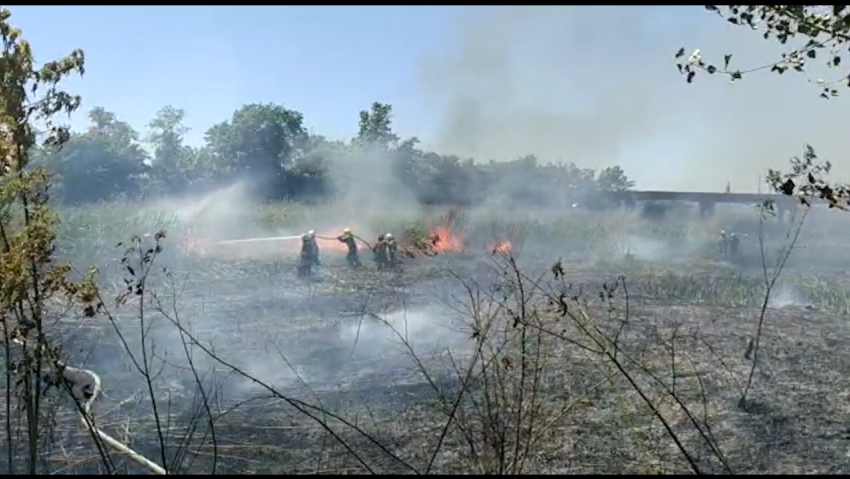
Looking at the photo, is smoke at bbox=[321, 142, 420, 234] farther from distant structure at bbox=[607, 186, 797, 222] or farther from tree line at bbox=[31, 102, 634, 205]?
distant structure at bbox=[607, 186, 797, 222]

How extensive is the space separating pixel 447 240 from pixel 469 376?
2156 cm

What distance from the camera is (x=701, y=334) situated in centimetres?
1098

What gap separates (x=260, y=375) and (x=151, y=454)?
A: 2.78 meters

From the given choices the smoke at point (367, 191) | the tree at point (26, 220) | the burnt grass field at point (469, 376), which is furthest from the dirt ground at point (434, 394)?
the smoke at point (367, 191)

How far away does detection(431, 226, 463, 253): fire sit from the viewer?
2346cm

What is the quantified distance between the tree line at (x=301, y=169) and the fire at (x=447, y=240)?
17.7 feet

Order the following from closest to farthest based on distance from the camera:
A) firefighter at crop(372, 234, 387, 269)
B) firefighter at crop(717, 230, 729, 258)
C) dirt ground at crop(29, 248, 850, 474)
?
dirt ground at crop(29, 248, 850, 474) < firefighter at crop(372, 234, 387, 269) < firefighter at crop(717, 230, 729, 258)

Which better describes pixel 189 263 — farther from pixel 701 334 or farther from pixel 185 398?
pixel 701 334

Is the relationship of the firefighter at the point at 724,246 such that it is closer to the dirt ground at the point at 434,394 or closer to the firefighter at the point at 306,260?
the dirt ground at the point at 434,394

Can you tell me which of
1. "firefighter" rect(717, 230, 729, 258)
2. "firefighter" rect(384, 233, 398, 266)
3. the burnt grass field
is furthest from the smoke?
"firefighter" rect(717, 230, 729, 258)

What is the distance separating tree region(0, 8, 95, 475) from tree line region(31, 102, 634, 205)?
86.8 feet

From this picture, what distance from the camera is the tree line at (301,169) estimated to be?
31875 mm

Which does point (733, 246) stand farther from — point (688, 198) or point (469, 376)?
point (469, 376)

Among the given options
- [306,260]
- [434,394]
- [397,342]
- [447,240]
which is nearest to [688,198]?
[447,240]
